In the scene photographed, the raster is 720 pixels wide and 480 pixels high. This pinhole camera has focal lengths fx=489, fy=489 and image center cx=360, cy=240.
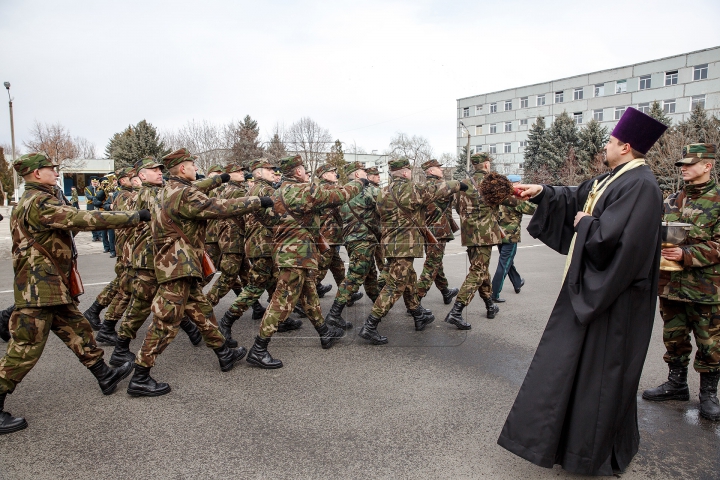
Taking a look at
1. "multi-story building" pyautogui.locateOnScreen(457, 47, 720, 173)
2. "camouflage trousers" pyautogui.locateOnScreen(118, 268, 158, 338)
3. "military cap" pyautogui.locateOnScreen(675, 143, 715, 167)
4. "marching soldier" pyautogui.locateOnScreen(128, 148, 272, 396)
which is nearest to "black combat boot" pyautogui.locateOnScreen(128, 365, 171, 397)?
"marching soldier" pyautogui.locateOnScreen(128, 148, 272, 396)

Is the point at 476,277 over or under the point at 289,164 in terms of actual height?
under

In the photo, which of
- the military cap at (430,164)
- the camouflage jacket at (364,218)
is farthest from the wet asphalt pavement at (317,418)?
the military cap at (430,164)

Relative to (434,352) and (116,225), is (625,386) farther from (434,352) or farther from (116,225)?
(116,225)

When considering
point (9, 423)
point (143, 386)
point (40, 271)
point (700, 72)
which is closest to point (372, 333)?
point (143, 386)

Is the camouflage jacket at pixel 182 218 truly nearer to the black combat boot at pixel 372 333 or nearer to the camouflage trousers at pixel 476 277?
the black combat boot at pixel 372 333

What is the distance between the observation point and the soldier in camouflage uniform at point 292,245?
4973 millimetres

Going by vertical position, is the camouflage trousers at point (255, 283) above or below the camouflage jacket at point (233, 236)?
below

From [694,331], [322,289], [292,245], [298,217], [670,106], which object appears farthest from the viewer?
[670,106]

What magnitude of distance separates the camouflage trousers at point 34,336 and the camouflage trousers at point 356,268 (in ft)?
10.0

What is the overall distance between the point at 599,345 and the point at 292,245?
3.09m

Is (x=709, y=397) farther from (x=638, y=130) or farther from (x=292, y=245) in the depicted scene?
(x=292, y=245)

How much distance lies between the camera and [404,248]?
580cm

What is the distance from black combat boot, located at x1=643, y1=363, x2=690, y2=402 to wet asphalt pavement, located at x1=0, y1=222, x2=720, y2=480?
6 centimetres

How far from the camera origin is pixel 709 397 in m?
3.85
